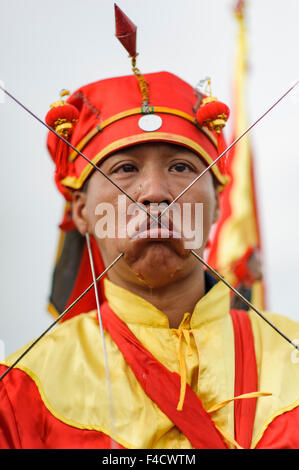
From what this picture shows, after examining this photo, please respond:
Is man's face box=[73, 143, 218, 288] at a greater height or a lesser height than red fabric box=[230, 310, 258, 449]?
greater

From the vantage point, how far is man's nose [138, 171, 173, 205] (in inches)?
68.8

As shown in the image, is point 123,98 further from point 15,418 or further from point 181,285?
point 15,418

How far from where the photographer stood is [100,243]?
1952 millimetres

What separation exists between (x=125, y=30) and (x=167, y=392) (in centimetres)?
102

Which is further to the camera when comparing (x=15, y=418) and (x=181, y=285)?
(x=181, y=285)

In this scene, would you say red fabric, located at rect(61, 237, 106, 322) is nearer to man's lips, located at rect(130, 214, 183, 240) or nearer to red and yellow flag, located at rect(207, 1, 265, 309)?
man's lips, located at rect(130, 214, 183, 240)

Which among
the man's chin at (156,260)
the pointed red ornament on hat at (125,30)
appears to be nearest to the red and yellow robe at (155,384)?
the man's chin at (156,260)

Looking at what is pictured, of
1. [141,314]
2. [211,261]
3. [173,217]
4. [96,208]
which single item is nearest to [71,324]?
[141,314]

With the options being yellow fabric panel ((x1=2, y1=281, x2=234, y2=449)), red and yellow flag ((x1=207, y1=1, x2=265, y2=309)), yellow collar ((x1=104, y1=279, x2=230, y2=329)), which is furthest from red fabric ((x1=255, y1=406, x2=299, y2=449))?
red and yellow flag ((x1=207, y1=1, x2=265, y2=309))

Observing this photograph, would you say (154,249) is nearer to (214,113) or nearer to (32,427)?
(214,113)

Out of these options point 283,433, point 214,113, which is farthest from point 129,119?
point 283,433

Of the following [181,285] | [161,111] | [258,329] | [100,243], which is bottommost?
[258,329]

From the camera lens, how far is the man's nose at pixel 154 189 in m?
1.75
